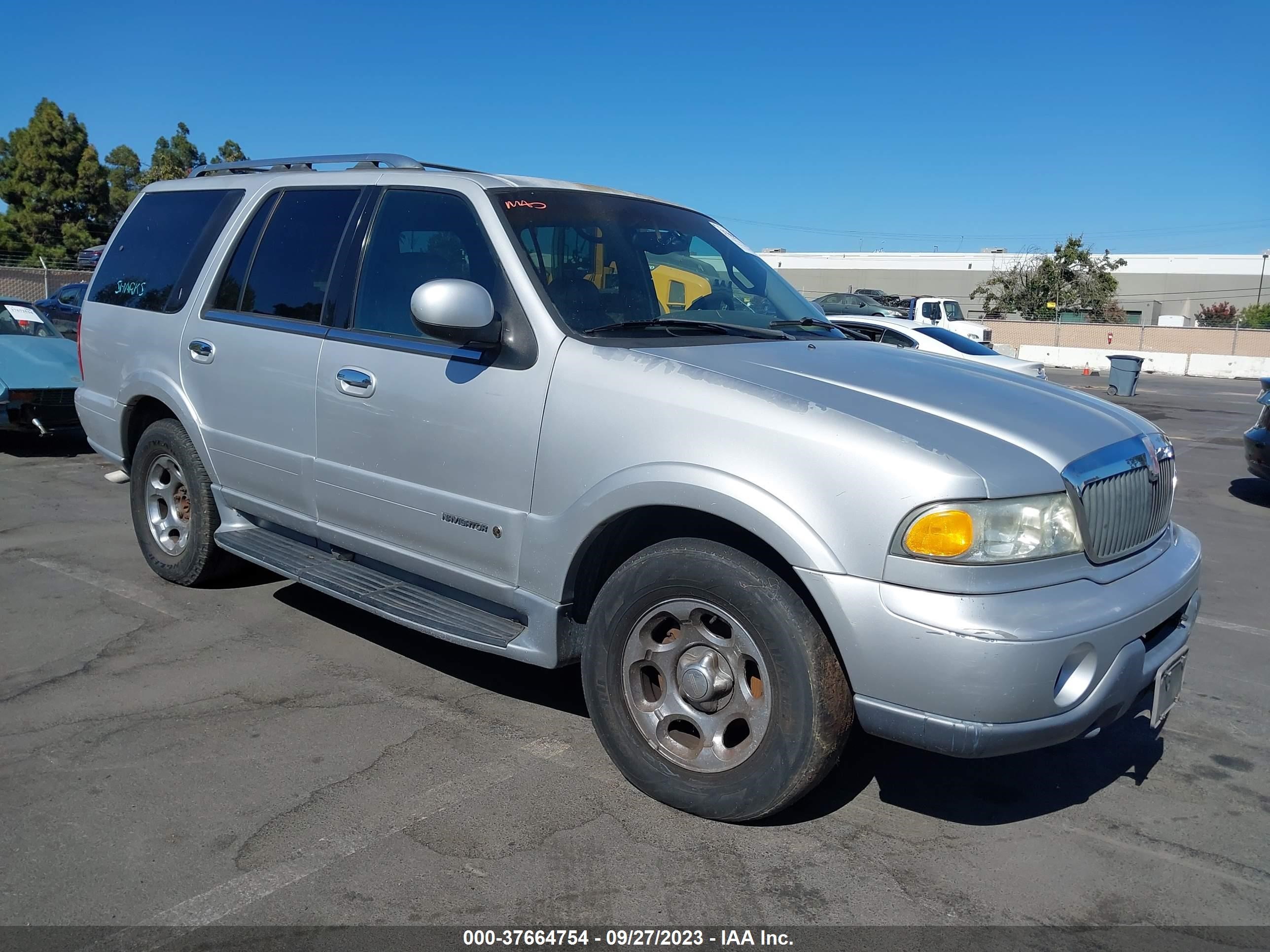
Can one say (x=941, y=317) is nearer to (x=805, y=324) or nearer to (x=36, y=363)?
(x=36, y=363)

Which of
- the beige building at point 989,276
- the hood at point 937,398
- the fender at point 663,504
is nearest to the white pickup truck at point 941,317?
the hood at point 937,398

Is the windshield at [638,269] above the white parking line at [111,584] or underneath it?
above

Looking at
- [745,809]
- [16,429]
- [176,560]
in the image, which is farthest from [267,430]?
[16,429]

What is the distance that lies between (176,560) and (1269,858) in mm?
5079

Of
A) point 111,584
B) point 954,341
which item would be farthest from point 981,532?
point 954,341

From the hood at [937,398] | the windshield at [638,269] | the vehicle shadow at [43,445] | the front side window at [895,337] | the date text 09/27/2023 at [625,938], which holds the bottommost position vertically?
the vehicle shadow at [43,445]

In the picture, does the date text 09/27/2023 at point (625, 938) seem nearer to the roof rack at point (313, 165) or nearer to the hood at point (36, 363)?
the roof rack at point (313, 165)

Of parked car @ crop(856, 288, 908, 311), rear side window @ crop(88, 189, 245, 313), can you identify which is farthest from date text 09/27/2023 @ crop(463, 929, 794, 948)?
parked car @ crop(856, 288, 908, 311)

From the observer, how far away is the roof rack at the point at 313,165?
15.2 feet

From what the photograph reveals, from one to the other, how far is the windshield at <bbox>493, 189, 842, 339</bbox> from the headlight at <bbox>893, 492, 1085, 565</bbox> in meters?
1.38

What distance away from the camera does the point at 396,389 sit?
13.1 feet

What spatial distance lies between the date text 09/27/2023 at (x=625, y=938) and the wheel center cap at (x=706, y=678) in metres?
0.71

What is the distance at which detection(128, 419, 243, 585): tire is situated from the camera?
5.22 m

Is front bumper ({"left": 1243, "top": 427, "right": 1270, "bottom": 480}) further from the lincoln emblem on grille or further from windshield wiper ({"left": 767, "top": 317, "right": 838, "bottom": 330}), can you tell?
the lincoln emblem on grille
